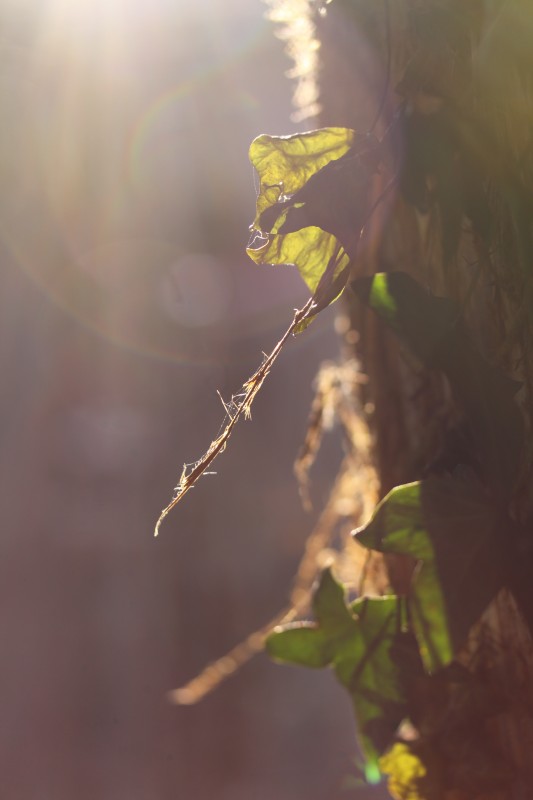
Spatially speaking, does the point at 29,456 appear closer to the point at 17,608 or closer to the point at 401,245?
the point at 17,608

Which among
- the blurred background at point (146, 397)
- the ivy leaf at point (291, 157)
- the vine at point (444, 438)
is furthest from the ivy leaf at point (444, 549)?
the blurred background at point (146, 397)

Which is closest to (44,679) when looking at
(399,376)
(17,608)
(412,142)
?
(17,608)

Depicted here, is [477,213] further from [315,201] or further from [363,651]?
[363,651]

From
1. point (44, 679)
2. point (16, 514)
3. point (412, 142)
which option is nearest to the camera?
point (412, 142)

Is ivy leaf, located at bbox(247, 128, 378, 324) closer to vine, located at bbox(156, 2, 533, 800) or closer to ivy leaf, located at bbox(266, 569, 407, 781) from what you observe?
vine, located at bbox(156, 2, 533, 800)

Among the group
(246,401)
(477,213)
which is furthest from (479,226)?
(246,401)
